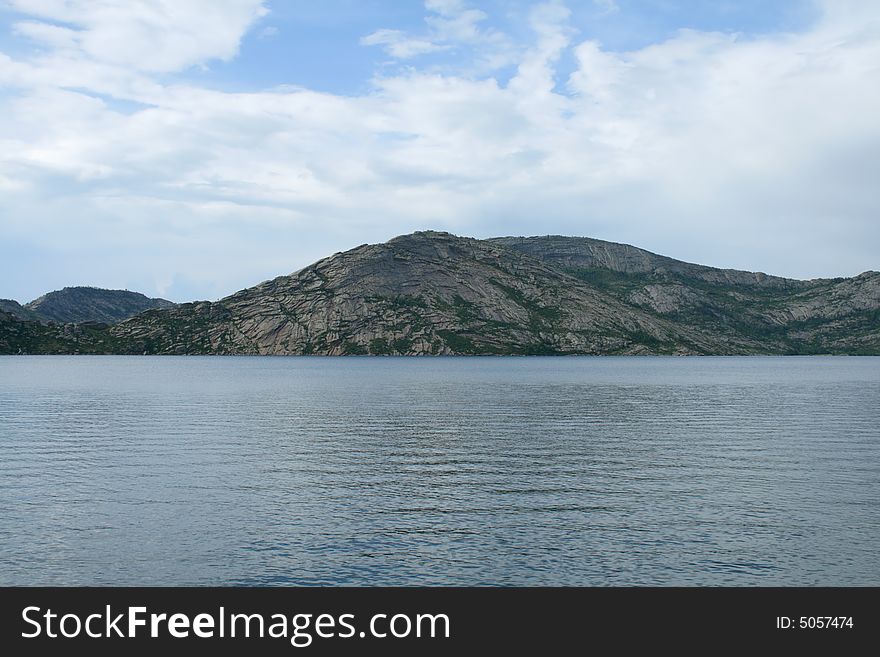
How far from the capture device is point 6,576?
32.6m

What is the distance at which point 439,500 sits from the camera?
48812mm

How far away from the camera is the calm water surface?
34.3 metres

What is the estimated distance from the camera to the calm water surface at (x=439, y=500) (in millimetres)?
34281

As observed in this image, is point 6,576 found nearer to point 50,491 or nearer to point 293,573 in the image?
point 293,573

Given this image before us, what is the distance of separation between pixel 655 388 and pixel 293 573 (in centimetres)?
16410
